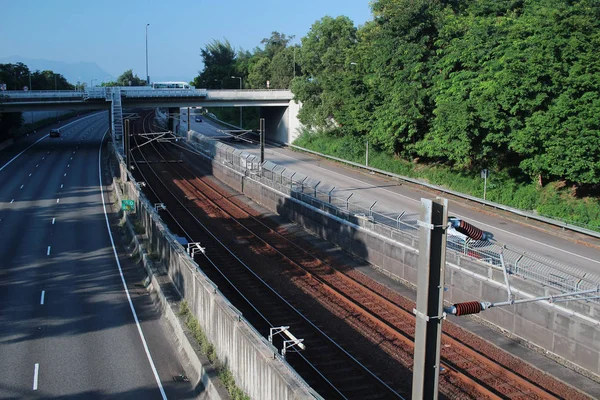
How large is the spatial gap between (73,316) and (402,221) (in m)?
11.4

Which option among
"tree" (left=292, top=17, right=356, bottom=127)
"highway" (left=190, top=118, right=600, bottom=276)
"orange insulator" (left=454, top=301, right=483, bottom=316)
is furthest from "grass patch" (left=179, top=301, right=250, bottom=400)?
"tree" (left=292, top=17, right=356, bottom=127)

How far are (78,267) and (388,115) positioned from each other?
908 inches

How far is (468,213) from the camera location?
30297 millimetres

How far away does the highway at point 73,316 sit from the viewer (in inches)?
535

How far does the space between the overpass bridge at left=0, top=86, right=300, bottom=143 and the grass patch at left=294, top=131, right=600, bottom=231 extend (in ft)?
54.2

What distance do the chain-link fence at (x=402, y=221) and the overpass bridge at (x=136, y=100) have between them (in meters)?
11.1

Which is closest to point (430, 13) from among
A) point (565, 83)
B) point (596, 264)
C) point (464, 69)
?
point (464, 69)

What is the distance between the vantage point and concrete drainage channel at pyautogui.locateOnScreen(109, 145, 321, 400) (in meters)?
10.0

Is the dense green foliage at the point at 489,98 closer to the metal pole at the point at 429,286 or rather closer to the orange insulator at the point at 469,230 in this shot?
the orange insulator at the point at 469,230

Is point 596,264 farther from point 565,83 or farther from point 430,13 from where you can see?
point 430,13

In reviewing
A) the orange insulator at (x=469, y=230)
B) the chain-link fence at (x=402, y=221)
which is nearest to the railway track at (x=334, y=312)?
the chain-link fence at (x=402, y=221)

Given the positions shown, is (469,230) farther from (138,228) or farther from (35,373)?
(138,228)

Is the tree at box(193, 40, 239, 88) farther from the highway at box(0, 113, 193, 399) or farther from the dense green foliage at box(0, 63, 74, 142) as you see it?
the highway at box(0, 113, 193, 399)

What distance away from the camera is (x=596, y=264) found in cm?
2188
